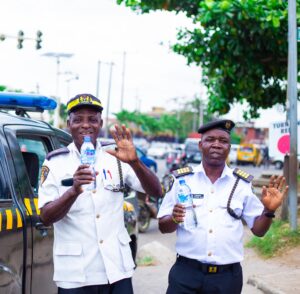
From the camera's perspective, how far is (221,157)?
3352mm

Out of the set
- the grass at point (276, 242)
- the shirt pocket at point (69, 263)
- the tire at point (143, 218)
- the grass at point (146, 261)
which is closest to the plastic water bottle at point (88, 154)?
the shirt pocket at point (69, 263)

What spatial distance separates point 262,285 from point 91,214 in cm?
369

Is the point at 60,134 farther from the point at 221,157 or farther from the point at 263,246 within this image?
the point at 263,246

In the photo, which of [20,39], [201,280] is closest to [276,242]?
[201,280]

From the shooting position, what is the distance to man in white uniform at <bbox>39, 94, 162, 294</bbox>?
2.99m

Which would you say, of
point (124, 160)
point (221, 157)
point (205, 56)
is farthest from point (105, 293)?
point (205, 56)

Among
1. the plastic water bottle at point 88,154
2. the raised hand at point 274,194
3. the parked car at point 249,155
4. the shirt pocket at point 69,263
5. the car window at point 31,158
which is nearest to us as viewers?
the plastic water bottle at point 88,154

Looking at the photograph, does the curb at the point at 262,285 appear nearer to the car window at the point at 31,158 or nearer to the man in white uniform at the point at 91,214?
the car window at the point at 31,158

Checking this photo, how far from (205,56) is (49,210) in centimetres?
875

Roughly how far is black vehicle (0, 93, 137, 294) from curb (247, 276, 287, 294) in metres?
2.66

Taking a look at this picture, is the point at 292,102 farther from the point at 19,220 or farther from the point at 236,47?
the point at 19,220

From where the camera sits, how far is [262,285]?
6211 millimetres

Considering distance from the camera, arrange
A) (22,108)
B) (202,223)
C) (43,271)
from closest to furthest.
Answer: (202,223) → (43,271) → (22,108)

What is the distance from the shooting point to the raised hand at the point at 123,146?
3000mm
